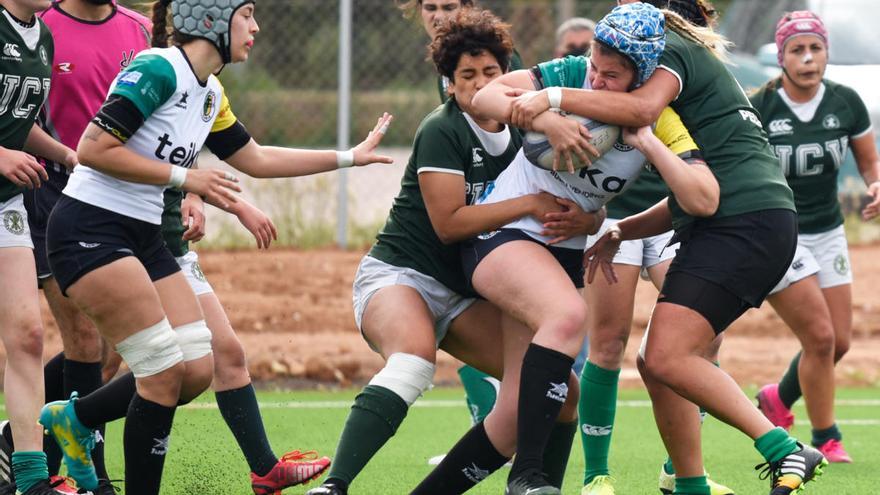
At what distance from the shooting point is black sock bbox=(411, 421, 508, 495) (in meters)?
4.66

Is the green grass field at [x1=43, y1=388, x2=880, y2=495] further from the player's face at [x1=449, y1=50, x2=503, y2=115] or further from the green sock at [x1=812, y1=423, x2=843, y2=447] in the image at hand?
the player's face at [x1=449, y1=50, x2=503, y2=115]

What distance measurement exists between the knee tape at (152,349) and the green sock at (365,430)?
2.06 feet

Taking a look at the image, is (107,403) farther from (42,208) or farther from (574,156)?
(574,156)

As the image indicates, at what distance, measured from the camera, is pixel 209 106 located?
4.78m

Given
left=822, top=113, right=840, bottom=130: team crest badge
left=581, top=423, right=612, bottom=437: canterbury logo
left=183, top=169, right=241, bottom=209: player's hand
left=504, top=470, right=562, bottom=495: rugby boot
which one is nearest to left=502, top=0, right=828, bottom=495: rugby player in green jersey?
left=504, top=470, right=562, bottom=495: rugby boot

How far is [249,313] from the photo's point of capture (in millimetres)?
10195

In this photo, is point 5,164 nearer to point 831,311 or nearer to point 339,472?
point 339,472

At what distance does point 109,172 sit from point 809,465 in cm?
250

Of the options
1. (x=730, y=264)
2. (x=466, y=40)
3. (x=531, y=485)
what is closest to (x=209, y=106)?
(x=466, y=40)

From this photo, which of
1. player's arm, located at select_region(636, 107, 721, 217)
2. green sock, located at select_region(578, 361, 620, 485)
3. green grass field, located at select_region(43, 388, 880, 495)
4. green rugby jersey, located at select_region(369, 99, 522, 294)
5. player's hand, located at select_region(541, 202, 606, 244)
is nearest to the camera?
player's arm, located at select_region(636, 107, 721, 217)

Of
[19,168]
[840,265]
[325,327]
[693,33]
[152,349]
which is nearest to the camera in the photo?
[152,349]

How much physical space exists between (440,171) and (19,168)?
5.20 ft

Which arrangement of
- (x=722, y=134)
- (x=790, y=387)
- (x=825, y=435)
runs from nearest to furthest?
(x=722, y=134), (x=825, y=435), (x=790, y=387)

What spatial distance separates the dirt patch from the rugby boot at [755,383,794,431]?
2005 millimetres
